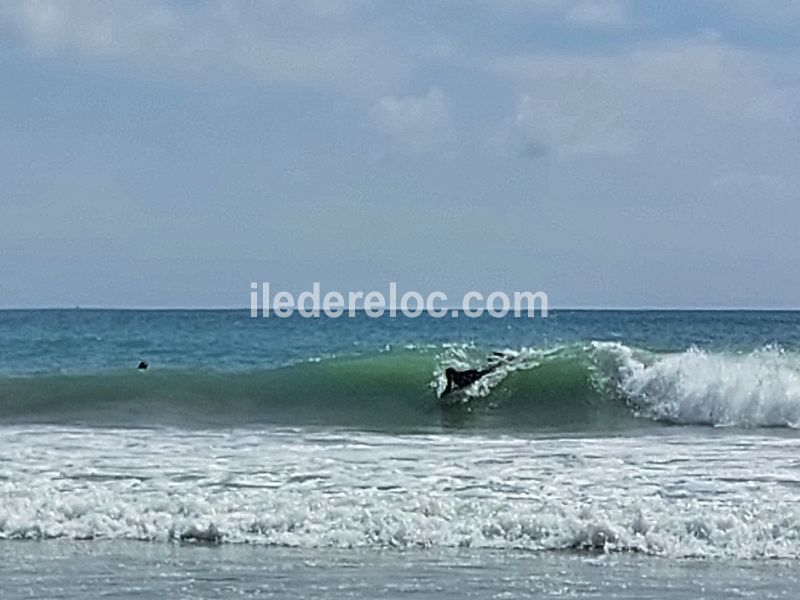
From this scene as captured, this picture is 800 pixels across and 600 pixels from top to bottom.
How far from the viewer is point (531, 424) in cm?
1664

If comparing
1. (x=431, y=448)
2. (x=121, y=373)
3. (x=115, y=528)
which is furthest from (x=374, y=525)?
(x=121, y=373)

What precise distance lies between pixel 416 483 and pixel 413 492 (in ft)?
1.72

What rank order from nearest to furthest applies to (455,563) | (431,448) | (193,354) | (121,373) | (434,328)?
(455,563)
(431,448)
(121,373)
(193,354)
(434,328)

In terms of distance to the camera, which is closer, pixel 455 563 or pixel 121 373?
pixel 455 563

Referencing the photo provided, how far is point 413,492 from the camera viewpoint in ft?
34.0

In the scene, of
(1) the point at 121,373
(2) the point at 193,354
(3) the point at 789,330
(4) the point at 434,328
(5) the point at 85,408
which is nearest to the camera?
(5) the point at 85,408

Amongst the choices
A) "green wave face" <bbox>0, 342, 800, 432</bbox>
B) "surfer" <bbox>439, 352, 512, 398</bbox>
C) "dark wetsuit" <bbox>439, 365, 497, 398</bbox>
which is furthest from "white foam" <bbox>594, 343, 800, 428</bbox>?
"dark wetsuit" <bbox>439, 365, 497, 398</bbox>

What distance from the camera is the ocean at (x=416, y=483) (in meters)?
7.99

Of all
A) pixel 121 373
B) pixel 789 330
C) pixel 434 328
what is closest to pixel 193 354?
pixel 121 373

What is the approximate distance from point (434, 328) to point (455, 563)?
4809 cm

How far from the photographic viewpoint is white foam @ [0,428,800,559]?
9.03 metres

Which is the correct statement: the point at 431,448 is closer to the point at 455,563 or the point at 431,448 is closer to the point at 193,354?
the point at 455,563

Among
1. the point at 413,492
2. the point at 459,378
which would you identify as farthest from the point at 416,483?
the point at 459,378

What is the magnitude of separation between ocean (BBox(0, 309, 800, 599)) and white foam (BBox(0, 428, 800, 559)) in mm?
27
